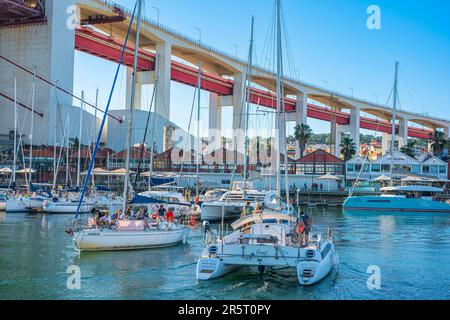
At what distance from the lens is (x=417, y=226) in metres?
43.1

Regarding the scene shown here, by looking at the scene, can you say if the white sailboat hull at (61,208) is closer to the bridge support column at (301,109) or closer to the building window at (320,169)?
the building window at (320,169)

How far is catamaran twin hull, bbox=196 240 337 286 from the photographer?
61.7 ft

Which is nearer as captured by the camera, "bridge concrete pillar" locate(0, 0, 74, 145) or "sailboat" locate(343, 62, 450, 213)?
"sailboat" locate(343, 62, 450, 213)

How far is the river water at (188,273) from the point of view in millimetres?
18312

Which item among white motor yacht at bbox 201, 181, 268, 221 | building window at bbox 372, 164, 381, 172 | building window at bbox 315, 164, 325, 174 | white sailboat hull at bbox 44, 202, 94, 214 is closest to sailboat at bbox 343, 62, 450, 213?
building window at bbox 372, 164, 381, 172

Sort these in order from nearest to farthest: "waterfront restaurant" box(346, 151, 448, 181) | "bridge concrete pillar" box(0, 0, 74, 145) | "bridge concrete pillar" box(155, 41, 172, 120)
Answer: "waterfront restaurant" box(346, 151, 448, 181), "bridge concrete pillar" box(0, 0, 74, 145), "bridge concrete pillar" box(155, 41, 172, 120)

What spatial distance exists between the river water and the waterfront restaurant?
4157 cm

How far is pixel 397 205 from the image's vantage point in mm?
57750

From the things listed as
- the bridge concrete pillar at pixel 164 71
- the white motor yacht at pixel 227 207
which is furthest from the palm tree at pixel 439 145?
the white motor yacht at pixel 227 207

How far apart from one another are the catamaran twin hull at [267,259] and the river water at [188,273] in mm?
413

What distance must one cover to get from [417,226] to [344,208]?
16484 mm

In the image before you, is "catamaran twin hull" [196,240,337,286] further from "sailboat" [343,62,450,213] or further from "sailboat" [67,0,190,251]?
"sailboat" [343,62,450,213]

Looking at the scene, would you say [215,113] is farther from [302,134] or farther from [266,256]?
[266,256]
